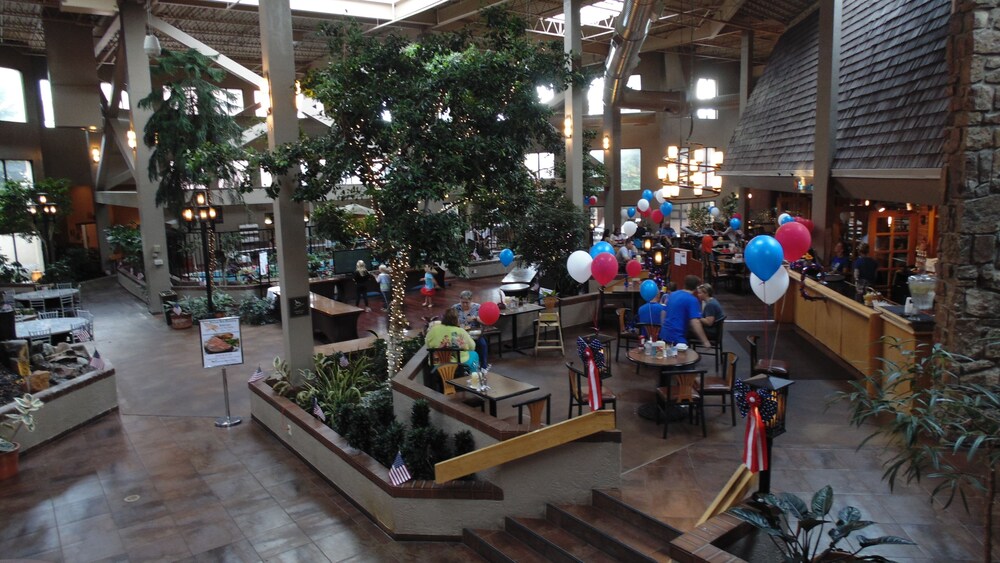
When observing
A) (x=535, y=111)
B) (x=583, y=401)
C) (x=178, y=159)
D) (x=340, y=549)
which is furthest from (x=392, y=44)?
(x=178, y=159)

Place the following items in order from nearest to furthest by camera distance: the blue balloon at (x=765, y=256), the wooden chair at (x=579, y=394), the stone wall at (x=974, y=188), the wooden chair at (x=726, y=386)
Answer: the stone wall at (x=974, y=188)
the blue balloon at (x=765, y=256)
the wooden chair at (x=579, y=394)
the wooden chair at (x=726, y=386)

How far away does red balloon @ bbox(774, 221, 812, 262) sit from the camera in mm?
8133

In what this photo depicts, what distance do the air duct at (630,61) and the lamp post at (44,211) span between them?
17.7 m

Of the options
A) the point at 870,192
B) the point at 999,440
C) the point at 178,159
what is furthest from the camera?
the point at 178,159

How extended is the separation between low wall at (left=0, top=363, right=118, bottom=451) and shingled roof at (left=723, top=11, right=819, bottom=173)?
13492 mm

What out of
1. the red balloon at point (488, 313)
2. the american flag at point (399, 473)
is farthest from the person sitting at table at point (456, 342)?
the american flag at point (399, 473)

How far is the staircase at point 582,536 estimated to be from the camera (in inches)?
224

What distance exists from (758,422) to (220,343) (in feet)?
24.3

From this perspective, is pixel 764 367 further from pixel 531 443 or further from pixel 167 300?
pixel 167 300

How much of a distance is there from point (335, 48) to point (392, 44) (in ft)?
2.66

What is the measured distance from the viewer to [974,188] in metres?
6.59

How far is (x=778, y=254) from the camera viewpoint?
757 centimetres

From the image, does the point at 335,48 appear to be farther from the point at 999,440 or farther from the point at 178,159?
the point at 178,159

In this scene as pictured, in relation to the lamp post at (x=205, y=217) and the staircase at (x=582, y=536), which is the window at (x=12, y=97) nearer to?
the lamp post at (x=205, y=217)
